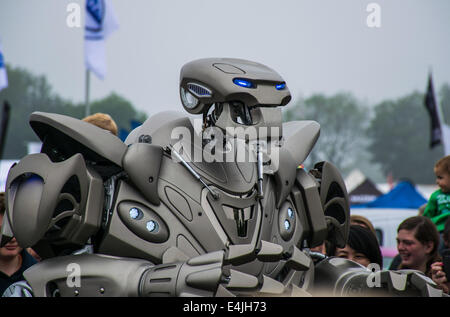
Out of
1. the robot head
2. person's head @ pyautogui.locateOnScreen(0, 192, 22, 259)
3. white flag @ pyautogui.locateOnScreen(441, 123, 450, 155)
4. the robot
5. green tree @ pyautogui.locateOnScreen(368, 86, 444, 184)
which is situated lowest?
green tree @ pyautogui.locateOnScreen(368, 86, 444, 184)

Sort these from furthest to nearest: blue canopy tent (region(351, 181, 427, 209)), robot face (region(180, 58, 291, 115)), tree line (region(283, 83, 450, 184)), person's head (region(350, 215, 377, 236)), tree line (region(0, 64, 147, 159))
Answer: tree line (region(283, 83, 450, 184)), tree line (region(0, 64, 147, 159)), blue canopy tent (region(351, 181, 427, 209)), person's head (region(350, 215, 377, 236)), robot face (region(180, 58, 291, 115))

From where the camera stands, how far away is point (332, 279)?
2973mm

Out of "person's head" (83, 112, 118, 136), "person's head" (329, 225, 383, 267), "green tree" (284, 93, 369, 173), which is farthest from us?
"green tree" (284, 93, 369, 173)

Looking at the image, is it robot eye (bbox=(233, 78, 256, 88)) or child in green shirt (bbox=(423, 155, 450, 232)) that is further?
child in green shirt (bbox=(423, 155, 450, 232))

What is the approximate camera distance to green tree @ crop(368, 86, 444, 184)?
155 ft

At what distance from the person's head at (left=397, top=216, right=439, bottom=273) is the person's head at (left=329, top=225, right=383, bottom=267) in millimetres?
199

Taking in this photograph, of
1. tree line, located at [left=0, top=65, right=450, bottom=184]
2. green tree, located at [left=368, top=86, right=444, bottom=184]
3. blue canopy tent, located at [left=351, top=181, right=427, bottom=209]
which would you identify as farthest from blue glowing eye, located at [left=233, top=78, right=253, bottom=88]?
green tree, located at [left=368, top=86, right=444, bottom=184]

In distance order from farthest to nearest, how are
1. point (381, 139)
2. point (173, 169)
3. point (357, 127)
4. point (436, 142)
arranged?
point (381, 139), point (357, 127), point (436, 142), point (173, 169)

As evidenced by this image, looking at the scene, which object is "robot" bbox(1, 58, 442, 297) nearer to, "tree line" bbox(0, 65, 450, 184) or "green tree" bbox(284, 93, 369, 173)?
"tree line" bbox(0, 65, 450, 184)

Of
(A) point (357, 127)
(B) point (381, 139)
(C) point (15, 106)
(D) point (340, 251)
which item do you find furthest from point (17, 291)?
(B) point (381, 139)

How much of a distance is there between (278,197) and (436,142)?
7334 millimetres

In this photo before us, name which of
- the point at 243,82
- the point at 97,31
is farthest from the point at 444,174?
the point at 97,31

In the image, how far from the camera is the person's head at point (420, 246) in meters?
3.84
